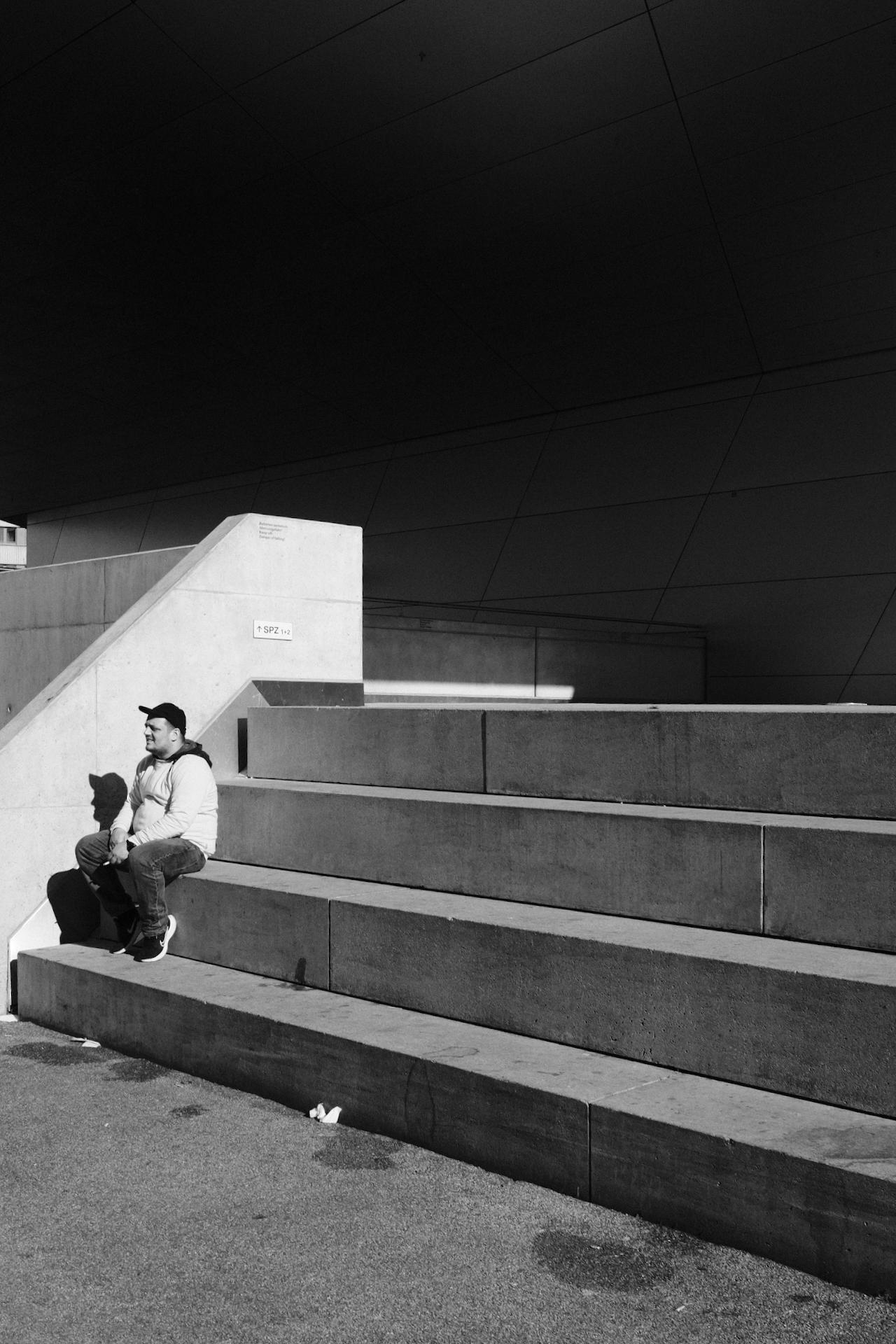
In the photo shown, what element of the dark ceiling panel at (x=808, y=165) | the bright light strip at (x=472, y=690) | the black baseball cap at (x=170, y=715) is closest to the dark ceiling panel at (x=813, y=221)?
the dark ceiling panel at (x=808, y=165)

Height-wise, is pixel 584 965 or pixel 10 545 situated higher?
pixel 10 545

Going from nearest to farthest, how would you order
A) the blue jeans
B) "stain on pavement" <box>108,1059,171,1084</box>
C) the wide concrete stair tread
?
the wide concrete stair tread < "stain on pavement" <box>108,1059,171,1084</box> < the blue jeans

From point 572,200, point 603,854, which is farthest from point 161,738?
point 572,200

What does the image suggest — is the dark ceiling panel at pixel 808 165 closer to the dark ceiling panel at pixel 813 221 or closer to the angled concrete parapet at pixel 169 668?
the dark ceiling panel at pixel 813 221

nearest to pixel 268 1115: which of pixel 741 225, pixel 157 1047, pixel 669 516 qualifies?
pixel 157 1047

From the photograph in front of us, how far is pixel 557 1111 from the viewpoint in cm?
407

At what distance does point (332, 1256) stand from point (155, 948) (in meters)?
2.98

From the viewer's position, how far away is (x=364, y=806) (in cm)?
613

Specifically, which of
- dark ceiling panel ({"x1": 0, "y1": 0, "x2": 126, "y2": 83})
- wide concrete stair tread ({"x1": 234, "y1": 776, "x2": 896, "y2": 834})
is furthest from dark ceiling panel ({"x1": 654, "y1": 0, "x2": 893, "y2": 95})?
wide concrete stair tread ({"x1": 234, "y1": 776, "x2": 896, "y2": 834})

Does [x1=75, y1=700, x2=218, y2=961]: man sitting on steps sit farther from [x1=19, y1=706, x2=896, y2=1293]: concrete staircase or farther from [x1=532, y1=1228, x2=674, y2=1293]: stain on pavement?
[x1=532, y1=1228, x2=674, y2=1293]: stain on pavement

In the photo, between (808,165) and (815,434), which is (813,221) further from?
(815,434)

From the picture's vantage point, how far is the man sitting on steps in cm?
635

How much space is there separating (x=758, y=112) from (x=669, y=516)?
21.7 feet

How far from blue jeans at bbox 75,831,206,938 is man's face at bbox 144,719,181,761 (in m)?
0.52
